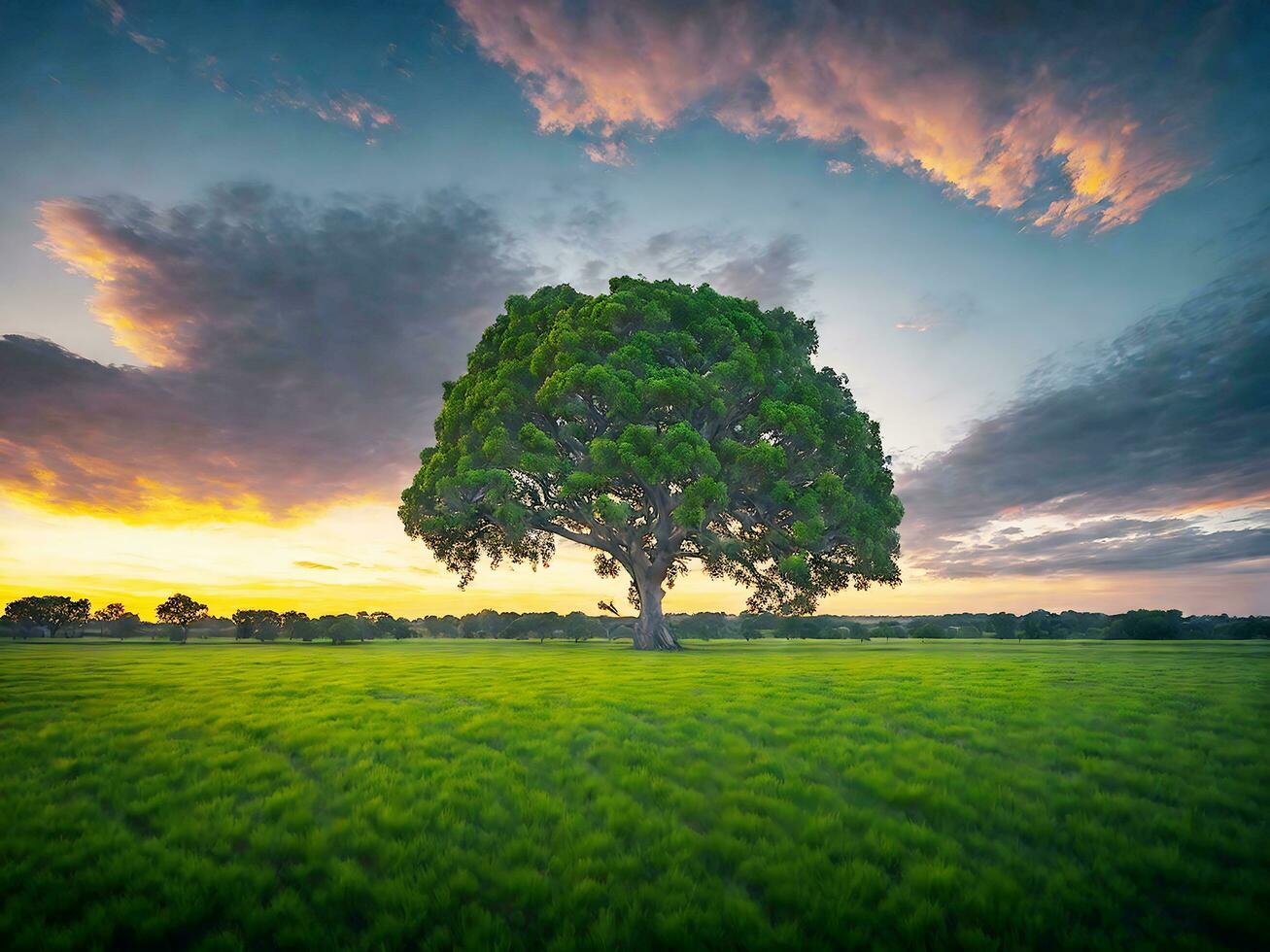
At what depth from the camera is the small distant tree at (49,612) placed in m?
46.0

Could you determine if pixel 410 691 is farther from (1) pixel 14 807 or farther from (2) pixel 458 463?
(2) pixel 458 463

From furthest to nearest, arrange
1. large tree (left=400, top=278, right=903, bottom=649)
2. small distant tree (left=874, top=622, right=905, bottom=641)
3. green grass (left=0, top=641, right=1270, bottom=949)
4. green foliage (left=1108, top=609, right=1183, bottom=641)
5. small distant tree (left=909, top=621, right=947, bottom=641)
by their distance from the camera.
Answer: small distant tree (left=874, top=622, right=905, bottom=641) → small distant tree (left=909, top=621, right=947, bottom=641) → green foliage (left=1108, top=609, right=1183, bottom=641) → large tree (left=400, top=278, right=903, bottom=649) → green grass (left=0, top=641, right=1270, bottom=949)

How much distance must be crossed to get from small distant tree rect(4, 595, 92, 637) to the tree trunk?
50.9 meters

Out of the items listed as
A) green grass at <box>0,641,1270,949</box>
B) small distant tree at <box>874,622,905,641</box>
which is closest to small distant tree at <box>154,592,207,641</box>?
green grass at <box>0,641,1270,949</box>

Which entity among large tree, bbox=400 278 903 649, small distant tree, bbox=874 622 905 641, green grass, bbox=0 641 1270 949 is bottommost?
green grass, bbox=0 641 1270 949

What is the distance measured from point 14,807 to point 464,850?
17.1 ft

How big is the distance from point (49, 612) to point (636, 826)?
65.0m

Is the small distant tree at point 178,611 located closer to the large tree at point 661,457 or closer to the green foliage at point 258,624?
the green foliage at point 258,624

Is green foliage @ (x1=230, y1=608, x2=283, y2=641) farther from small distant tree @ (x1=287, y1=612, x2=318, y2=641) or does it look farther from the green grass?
the green grass

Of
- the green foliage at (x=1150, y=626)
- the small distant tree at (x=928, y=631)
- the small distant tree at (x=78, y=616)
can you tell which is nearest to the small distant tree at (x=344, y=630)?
the small distant tree at (x=78, y=616)

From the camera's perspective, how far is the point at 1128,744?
27.0 feet

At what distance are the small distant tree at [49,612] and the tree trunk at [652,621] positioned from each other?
50875mm

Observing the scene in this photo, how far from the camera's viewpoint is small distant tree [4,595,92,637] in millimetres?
46000

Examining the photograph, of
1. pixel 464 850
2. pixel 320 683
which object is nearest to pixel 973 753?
pixel 464 850
